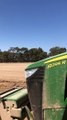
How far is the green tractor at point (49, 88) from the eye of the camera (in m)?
4.21

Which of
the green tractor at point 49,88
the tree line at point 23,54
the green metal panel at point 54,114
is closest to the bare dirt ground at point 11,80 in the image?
the green tractor at point 49,88

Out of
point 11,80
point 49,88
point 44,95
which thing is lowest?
point 11,80

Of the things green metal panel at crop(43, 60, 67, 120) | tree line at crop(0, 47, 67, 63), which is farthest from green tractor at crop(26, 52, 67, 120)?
tree line at crop(0, 47, 67, 63)

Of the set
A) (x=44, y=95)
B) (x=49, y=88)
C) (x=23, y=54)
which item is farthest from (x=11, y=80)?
(x=23, y=54)

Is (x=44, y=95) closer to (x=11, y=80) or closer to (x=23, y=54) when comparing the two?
(x=11, y=80)

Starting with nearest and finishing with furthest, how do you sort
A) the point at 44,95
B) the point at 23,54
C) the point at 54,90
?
Answer: the point at 54,90, the point at 44,95, the point at 23,54

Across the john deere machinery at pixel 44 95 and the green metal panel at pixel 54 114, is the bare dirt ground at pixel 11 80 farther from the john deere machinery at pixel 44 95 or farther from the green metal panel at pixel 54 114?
the green metal panel at pixel 54 114

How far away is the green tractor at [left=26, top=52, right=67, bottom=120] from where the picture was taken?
421 centimetres

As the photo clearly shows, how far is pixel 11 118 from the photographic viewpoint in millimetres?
5051

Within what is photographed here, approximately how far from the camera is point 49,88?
436 cm

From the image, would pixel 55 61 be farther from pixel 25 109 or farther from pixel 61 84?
pixel 25 109

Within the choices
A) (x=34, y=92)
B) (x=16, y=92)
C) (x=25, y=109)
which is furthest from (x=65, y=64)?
(x=16, y=92)

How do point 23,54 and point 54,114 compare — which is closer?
Result: point 54,114

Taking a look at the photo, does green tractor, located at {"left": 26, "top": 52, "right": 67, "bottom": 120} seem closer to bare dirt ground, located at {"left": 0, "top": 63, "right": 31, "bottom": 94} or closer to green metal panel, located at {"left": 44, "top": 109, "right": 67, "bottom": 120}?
green metal panel, located at {"left": 44, "top": 109, "right": 67, "bottom": 120}
